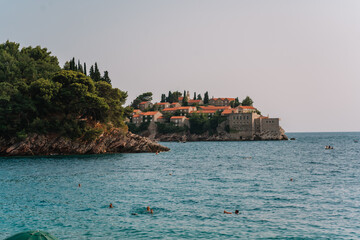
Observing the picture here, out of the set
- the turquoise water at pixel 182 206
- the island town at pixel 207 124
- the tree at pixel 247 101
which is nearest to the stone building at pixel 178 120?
the island town at pixel 207 124

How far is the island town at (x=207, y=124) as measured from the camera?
15912cm

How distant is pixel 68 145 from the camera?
73500mm

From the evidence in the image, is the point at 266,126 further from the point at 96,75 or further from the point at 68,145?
the point at 68,145

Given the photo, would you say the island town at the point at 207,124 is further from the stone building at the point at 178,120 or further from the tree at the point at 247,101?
the tree at the point at 247,101

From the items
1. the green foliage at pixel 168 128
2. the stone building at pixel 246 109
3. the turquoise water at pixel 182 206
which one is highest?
the stone building at pixel 246 109

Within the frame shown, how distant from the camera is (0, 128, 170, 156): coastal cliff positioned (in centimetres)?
7031

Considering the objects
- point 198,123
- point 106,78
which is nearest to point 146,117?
point 198,123

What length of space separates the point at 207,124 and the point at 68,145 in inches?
4007

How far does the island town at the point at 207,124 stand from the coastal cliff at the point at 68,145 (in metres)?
80.1

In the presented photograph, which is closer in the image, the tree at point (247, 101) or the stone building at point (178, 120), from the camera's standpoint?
the stone building at point (178, 120)

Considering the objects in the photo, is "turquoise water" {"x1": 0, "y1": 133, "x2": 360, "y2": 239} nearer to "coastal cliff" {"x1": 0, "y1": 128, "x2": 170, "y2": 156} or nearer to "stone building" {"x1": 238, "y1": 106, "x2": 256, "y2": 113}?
"coastal cliff" {"x1": 0, "y1": 128, "x2": 170, "y2": 156}

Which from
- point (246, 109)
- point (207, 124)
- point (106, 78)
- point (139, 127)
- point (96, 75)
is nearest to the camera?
point (96, 75)

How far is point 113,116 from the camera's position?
84.4 meters

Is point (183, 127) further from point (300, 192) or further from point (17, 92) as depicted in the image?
point (300, 192)
